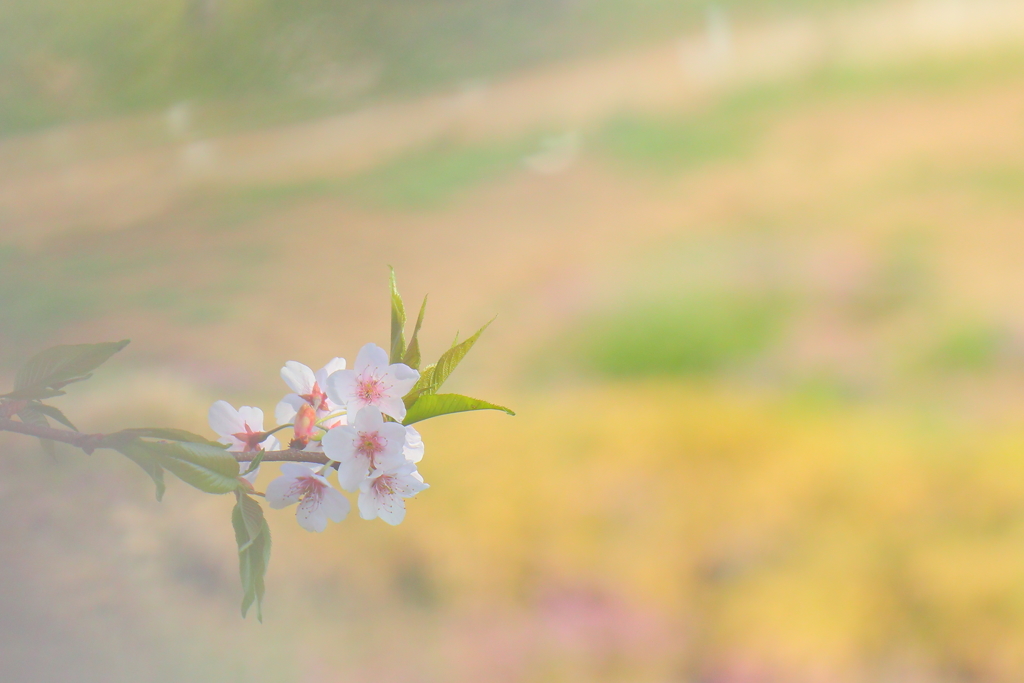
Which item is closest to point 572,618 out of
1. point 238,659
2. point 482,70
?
point 238,659

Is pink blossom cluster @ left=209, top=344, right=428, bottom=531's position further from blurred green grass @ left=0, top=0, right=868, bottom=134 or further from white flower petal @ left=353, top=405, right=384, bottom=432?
blurred green grass @ left=0, top=0, right=868, bottom=134

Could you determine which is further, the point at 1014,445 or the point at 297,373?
the point at 1014,445

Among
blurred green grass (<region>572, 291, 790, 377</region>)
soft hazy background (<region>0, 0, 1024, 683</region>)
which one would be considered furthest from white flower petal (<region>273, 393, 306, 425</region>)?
blurred green grass (<region>572, 291, 790, 377</region>)

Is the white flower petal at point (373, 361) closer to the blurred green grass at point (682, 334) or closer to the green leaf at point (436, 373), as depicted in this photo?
the green leaf at point (436, 373)

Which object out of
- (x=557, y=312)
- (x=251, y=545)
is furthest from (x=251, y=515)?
(x=557, y=312)

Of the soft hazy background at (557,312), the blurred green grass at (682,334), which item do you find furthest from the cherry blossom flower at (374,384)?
the blurred green grass at (682,334)

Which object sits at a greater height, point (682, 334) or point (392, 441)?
point (682, 334)

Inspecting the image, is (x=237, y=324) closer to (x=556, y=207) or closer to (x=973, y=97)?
(x=556, y=207)

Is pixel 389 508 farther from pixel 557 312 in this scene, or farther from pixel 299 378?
pixel 557 312
